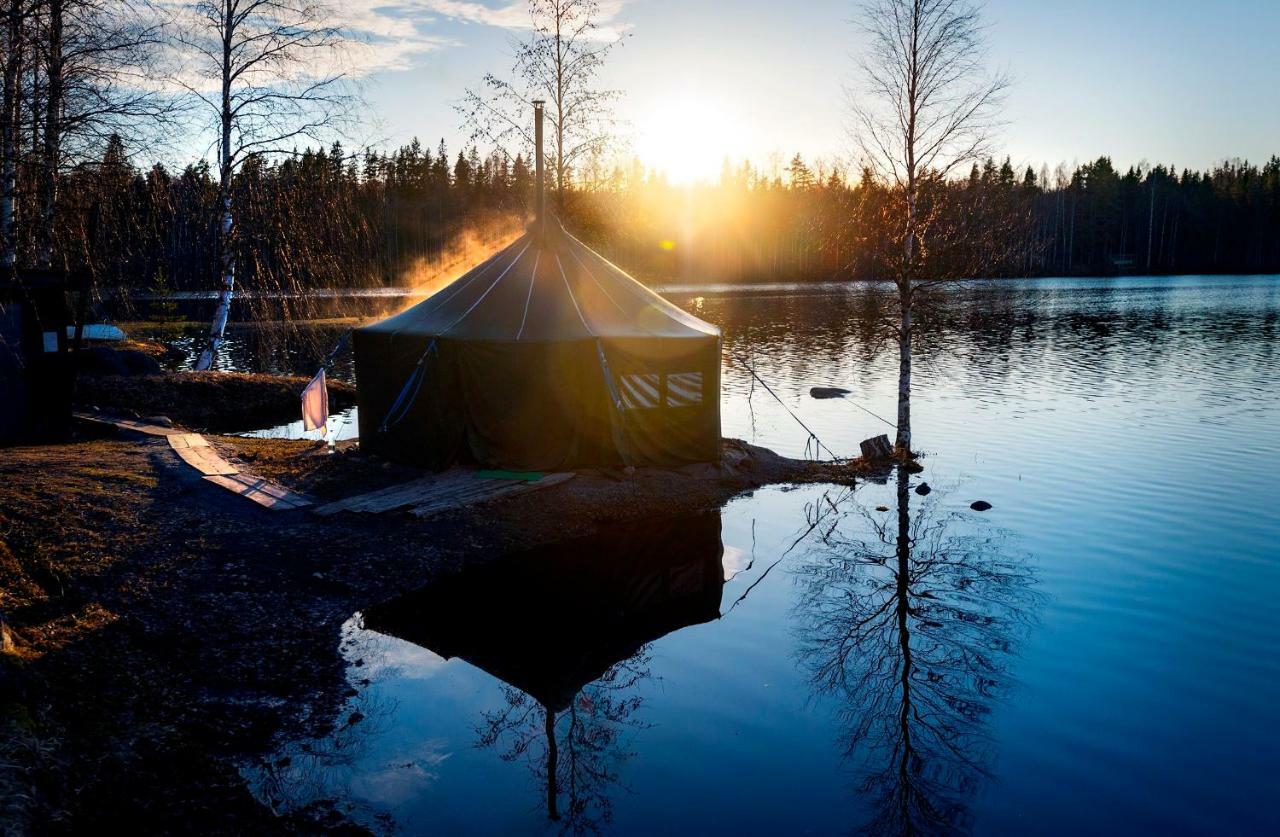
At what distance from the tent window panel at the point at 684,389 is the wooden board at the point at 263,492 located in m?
6.07

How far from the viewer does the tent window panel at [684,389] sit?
14.3 m

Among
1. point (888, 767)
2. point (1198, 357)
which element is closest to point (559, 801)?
point (888, 767)

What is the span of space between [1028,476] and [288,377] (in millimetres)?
20557

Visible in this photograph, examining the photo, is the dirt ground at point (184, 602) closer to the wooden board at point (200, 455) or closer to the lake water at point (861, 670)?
the wooden board at point (200, 455)

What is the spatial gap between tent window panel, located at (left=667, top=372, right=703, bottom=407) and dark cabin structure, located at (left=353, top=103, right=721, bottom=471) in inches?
0.7

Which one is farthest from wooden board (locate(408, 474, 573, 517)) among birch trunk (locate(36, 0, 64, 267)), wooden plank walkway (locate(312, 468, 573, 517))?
birch trunk (locate(36, 0, 64, 267))

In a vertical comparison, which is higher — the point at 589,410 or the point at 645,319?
the point at 645,319

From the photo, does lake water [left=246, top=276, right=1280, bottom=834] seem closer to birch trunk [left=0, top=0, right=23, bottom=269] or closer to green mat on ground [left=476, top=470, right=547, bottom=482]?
green mat on ground [left=476, top=470, right=547, bottom=482]

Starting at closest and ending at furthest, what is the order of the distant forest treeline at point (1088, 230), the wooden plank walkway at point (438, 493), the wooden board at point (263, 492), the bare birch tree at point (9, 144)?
the bare birch tree at point (9, 144)
the wooden board at point (263, 492)
the wooden plank walkway at point (438, 493)
the distant forest treeline at point (1088, 230)

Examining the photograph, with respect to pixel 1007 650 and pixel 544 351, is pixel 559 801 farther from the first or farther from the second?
pixel 544 351

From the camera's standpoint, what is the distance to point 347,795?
19.3 feet

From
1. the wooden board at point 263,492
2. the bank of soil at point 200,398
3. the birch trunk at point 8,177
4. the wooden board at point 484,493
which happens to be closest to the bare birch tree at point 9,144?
the birch trunk at point 8,177

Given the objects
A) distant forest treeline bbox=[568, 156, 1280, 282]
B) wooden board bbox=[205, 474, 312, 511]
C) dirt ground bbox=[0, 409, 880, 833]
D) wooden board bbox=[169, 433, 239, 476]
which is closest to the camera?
dirt ground bbox=[0, 409, 880, 833]

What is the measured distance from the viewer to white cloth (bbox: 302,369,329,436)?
15.7m
